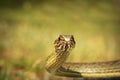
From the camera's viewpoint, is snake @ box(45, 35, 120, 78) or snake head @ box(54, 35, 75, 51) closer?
snake head @ box(54, 35, 75, 51)

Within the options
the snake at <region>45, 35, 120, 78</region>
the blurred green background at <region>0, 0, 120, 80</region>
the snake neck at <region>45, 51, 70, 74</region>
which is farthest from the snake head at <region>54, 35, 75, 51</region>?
the blurred green background at <region>0, 0, 120, 80</region>

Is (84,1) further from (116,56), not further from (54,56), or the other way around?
(54,56)

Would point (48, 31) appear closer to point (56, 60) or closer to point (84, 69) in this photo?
point (84, 69)

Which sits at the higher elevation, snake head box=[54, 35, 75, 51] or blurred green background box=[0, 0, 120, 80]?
blurred green background box=[0, 0, 120, 80]

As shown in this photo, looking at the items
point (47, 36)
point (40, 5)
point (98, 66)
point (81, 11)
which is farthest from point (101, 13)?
point (98, 66)

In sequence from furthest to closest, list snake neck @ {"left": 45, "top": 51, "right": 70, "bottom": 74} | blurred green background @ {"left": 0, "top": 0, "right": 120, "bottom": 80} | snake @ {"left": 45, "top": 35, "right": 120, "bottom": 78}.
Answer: blurred green background @ {"left": 0, "top": 0, "right": 120, "bottom": 80}
snake @ {"left": 45, "top": 35, "right": 120, "bottom": 78}
snake neck @ {"left": 45, "top": 51, "right": 70, "bottom": 74}

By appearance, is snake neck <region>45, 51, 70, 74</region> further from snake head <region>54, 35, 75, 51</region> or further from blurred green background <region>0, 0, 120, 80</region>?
blurred green background <region>0, 0, 120, 80</region>
